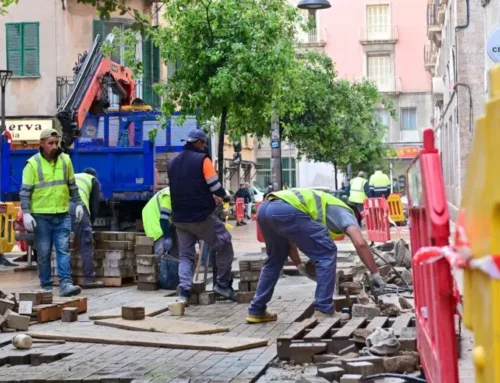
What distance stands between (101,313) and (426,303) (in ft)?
17.6

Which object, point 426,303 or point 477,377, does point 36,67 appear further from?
point 477,377

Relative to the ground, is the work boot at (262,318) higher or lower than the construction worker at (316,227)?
lower

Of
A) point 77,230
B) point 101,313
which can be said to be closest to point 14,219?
point 77,230

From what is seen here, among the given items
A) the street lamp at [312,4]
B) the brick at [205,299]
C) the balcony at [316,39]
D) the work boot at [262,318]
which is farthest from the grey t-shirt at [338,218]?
the balcony at [316,39]

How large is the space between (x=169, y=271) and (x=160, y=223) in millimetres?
583

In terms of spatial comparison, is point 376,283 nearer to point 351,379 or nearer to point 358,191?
point 351,379

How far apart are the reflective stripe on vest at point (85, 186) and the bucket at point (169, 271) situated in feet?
5.24

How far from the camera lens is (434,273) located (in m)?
4.31

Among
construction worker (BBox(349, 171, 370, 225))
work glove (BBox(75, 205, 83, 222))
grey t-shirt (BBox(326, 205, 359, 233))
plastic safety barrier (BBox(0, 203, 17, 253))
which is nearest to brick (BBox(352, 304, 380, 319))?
grey t-shirt (BBox(326, 205, 359, 233))

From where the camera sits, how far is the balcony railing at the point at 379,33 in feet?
215

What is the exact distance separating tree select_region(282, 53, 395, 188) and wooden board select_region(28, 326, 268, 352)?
2254cm

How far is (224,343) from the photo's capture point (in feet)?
26.2

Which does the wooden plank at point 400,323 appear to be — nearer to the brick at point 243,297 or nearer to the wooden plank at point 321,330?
the wooden plank at point 321,330

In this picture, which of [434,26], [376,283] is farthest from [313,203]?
[434,26]
